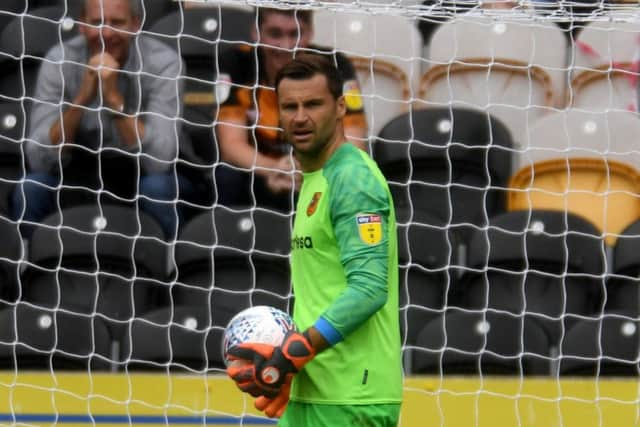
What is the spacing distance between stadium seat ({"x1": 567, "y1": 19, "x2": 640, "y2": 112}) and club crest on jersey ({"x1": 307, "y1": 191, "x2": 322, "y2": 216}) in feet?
8.16

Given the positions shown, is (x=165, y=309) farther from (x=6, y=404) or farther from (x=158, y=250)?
(x=6, y=404)

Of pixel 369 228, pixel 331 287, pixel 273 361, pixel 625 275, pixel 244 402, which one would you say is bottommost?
pixel 244 402

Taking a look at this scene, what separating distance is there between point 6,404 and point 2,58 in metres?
1.80

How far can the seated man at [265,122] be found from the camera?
4.63 m

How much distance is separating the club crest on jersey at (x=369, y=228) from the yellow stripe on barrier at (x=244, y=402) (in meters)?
1.52

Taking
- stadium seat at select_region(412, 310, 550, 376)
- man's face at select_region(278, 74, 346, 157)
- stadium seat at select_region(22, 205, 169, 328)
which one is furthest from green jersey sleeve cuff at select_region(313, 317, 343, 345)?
stadium seat at select_region(22, 205, 169, 328)

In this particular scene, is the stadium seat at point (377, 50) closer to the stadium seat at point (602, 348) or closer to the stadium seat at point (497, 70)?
the stadium seat at point (497, 70)

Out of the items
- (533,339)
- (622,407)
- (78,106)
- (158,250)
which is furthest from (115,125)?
(622,407)

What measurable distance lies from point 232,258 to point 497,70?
1.35 meters

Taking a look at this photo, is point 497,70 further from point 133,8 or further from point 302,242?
point 302,242

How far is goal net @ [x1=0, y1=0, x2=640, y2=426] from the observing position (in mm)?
4035

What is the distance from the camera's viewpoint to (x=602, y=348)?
13.6 feet

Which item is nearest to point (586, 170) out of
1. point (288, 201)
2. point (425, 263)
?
point (425, 263)

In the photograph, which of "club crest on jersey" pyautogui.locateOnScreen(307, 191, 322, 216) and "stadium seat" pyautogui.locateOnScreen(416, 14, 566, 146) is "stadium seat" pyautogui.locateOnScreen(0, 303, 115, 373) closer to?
"stadium seat" pyautogui.locateOnScreen(416, 14, 566, 146)
